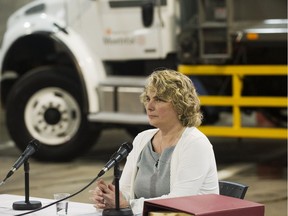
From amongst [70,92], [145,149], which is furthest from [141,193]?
[70,92]

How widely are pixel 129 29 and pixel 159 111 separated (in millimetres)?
5329

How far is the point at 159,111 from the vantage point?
4766 mm

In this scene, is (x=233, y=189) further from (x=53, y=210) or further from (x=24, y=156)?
(x=24, y=156)

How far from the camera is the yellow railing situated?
9656 mm

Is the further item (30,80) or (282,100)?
(30,80)

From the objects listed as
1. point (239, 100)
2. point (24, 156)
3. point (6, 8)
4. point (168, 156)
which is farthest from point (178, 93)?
point (6, 8)

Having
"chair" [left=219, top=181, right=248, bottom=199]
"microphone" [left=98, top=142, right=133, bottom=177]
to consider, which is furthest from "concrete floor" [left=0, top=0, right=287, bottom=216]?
"microphone" [left=98, top=142, right=133, bottom=177]

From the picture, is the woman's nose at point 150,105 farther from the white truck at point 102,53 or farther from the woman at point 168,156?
the white truck at point 102,53

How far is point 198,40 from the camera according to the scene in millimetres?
9758

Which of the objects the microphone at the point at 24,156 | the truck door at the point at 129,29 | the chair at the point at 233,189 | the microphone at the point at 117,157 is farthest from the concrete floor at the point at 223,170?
the microphone at the point at 117,157

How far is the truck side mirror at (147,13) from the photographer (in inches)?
390

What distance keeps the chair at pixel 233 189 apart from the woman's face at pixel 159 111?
1.66ft

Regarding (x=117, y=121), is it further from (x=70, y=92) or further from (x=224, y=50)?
(x=224, y=50)

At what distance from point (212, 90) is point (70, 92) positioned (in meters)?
1.54
